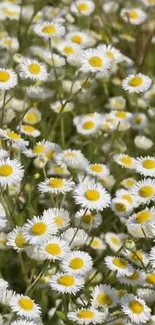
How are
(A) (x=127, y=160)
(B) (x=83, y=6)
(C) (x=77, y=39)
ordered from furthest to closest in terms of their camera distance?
(B) (x=83, y=6), (C) (x=77, y=39), (A) (x=127, y=160)

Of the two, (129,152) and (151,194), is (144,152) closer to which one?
(129,152)

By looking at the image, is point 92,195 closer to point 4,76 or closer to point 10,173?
point 10,173

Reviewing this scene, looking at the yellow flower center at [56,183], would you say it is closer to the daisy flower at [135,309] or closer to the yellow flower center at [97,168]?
the yellow flower center at [97,168]

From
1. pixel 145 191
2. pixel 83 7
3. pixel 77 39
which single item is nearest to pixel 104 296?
pixel 145 191

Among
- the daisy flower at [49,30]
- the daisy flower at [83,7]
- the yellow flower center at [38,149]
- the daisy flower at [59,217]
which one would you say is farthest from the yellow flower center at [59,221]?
the daisy flower at [83,7]

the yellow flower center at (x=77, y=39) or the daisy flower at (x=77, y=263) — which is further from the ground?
the yellow flower center at (x=77, y=39)

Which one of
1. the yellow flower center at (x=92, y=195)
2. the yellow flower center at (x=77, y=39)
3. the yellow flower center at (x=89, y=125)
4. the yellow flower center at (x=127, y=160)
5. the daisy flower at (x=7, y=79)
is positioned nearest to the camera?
the yellow flower center at (x=92, y=195)

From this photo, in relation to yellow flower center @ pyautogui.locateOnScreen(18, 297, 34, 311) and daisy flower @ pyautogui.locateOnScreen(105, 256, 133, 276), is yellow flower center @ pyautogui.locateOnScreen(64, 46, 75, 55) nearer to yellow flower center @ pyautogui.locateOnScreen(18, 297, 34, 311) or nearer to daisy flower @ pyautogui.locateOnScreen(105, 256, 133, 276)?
daisy flower @ pyautogui.locateOnScreen(105, 256, 133, 276)
